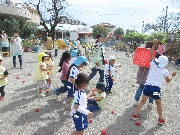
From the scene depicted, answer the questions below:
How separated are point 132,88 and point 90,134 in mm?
4041

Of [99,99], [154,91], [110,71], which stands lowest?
[99,99]

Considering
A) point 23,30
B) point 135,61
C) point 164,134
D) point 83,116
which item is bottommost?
point 164,134

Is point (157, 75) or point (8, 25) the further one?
point (8, 25)

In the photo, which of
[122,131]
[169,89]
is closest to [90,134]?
[122,131]

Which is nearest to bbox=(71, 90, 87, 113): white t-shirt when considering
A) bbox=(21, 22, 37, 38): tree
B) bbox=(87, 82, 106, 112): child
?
bbox=(87, 82, 106, 112): child

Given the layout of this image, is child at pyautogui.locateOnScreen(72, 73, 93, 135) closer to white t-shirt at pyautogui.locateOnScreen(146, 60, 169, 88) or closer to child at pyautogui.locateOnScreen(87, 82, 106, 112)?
white t-shirt at pyautogui.locateOnScreen(146, 60, 169, 88)

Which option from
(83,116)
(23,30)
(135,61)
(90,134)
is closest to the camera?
(83,116)

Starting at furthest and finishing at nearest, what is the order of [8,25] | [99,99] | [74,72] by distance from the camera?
[8,25], [99,99], [74,72]

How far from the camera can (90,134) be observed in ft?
14.6

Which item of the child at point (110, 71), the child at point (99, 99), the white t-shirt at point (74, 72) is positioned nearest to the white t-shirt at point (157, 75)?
the child at point (99, 99)

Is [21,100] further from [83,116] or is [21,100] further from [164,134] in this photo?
[164,134]

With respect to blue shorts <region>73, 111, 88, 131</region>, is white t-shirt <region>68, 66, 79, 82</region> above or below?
above

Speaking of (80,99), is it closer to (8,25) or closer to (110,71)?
(110,71)

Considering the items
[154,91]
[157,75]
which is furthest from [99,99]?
[157,75]
